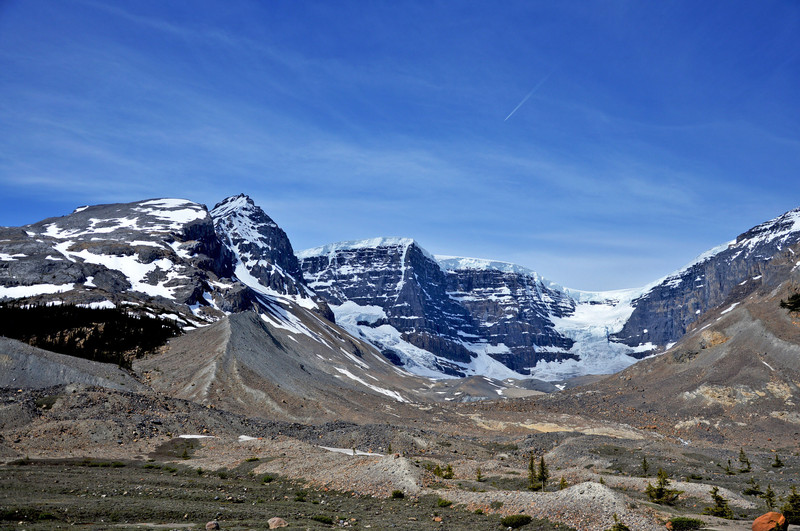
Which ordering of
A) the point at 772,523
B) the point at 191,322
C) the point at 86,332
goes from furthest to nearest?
the point at 191,322
the point at 86,332
the point at 772,523

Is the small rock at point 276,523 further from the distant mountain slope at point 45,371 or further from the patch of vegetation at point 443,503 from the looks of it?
the distant mountain slope at point 45,371

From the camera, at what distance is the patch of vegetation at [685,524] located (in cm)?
2709

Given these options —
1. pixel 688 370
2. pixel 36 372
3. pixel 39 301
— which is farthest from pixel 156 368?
pixel 688 370

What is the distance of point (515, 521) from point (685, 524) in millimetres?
7565

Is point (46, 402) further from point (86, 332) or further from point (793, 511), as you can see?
point (793, 511)

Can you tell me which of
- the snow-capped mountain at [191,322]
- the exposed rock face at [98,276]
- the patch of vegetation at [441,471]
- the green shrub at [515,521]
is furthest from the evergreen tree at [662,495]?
the exposed rock face at [98,276]

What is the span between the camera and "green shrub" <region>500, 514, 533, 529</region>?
94.2 feet

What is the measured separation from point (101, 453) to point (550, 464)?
4149cm

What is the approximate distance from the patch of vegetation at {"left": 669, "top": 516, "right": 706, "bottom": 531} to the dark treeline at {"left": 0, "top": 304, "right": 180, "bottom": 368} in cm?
8583

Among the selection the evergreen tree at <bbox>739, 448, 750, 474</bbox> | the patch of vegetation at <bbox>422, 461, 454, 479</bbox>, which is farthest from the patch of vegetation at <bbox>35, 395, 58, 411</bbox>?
the evergreen tree at <bbox>739, 448, 750, 474</bbox>

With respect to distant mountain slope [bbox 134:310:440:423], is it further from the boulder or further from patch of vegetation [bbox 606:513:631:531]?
the boulder

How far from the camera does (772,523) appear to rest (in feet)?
83.1

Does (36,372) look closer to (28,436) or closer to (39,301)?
(28,436)

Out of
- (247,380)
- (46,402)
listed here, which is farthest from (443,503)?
(247,380)
